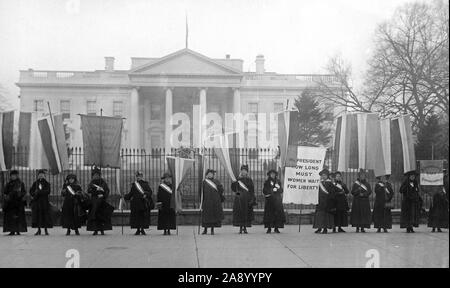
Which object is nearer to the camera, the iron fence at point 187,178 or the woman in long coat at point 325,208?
the woman in long coat at point 325,208

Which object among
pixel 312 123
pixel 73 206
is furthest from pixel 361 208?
pixel 312 123

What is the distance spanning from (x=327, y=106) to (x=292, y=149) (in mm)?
28004

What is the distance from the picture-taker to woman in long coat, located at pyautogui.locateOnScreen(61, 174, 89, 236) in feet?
41.2

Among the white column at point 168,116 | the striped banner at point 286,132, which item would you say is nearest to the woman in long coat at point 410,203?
the striped banner at point 286,132

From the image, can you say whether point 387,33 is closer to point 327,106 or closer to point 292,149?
point 327,106

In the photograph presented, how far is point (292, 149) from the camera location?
41.0 ft

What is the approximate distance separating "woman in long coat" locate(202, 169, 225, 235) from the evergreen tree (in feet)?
88.7

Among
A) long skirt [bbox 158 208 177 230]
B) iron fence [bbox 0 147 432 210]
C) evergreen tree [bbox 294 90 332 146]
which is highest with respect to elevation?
evergreen tree [bbox 294 90 332 146]

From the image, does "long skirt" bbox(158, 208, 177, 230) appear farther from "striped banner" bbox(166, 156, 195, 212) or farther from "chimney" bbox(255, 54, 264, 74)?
"chimney" bbox(255, 54, 264, 74)

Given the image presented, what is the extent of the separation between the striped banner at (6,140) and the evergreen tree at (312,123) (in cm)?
2805

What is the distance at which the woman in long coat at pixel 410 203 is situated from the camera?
41.9 feet

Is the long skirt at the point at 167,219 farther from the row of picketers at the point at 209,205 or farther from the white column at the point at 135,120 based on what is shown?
the white column at the point at 135,120

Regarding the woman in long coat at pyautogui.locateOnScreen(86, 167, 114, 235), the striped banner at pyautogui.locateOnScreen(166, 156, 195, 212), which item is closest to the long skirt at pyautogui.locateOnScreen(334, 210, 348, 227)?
the striped banner at pyautogui.locateOnScreen(166, 156, 195, 212)

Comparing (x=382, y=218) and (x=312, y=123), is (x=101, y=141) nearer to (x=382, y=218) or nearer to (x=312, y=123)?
(x=382, y=218)
